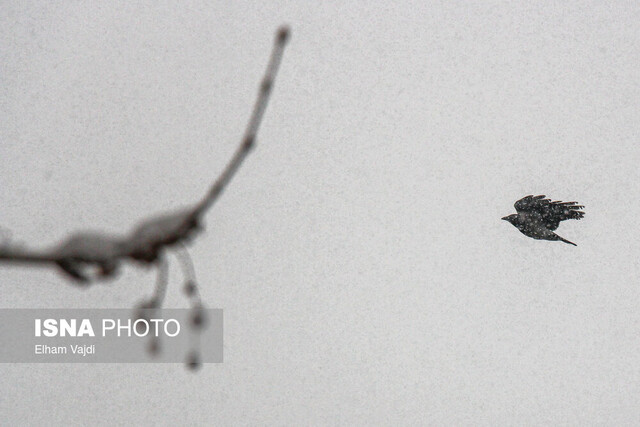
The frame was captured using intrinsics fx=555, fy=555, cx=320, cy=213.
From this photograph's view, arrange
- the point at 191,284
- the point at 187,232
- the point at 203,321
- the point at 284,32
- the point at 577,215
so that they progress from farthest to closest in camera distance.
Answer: the point at 577,215 < the point at 191,284 < the point at 203,321 < the point at 187,232 < the point at 284,32

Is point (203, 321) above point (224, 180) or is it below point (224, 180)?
below

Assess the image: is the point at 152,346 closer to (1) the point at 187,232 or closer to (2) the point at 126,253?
(2) the point at 126,253

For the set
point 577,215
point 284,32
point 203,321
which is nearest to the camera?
point 284,32

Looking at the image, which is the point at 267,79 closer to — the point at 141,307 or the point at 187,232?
the point at 187,232

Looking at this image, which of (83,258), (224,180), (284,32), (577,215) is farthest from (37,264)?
(577,215)

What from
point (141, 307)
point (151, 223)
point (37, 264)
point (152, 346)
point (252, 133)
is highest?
point (252, 133)

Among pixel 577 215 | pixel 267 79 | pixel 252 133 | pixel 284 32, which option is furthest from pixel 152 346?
pixel 577 215

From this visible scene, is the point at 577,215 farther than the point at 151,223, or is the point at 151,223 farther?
the point at 577,215
